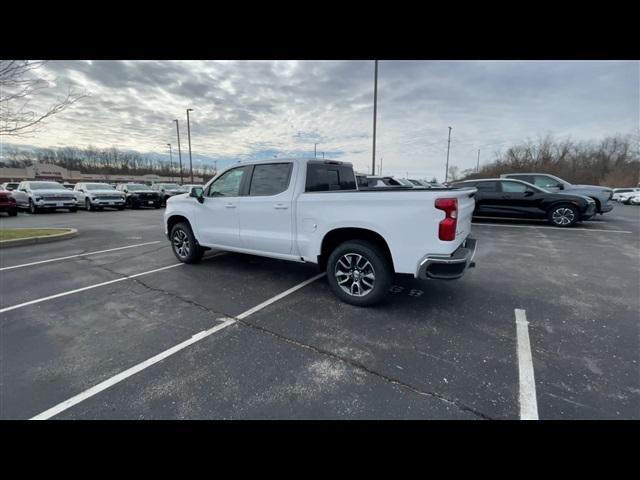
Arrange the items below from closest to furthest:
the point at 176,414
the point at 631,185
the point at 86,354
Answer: the point at 176,414 < the point at 86,354 < the point at 631,185

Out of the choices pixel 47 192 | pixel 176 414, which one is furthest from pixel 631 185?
pixel 47 192

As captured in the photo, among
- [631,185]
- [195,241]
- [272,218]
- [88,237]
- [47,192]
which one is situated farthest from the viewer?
[631,185]

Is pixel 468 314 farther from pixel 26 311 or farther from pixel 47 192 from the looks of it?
pixel 47 192

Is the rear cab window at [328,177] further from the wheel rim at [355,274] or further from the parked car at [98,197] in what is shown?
the parked car at [98,197]

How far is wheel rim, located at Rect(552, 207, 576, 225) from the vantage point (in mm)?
9852

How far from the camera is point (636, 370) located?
246 centimetres

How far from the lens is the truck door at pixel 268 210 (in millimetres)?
4277

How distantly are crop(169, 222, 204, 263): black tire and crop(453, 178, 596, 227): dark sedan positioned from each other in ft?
33.4

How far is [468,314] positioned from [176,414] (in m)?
3.28

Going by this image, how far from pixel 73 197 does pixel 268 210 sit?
17.5 m

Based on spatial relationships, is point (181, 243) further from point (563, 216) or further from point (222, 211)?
point (563, 216)

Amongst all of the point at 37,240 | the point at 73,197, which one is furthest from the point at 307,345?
the point at 73,197

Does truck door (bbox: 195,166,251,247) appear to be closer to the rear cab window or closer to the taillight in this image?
A: the rear cab window

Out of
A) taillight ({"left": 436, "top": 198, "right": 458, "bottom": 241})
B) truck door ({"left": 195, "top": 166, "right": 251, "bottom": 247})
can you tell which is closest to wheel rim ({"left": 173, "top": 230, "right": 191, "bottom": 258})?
truck door ({"left": 195, "top": 166, "right": 251, "bottom": 247})
